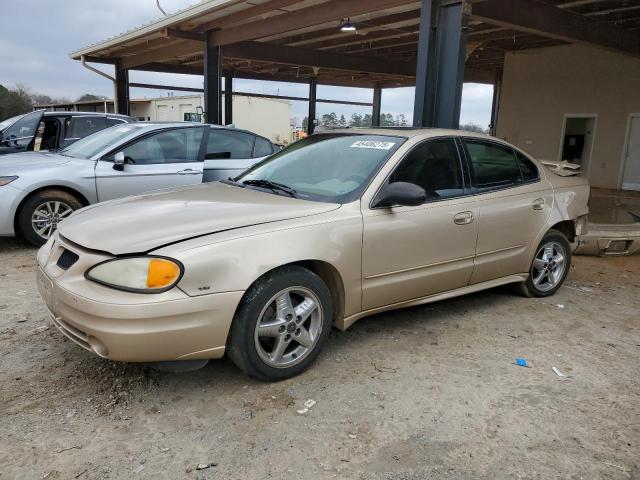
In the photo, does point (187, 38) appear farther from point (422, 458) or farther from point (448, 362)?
point (422, 458)

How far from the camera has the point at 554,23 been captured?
9.35 metres

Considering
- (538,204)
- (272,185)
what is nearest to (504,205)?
(538,204)

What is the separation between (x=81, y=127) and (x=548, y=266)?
7875 millimetres

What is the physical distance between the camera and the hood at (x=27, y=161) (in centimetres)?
624

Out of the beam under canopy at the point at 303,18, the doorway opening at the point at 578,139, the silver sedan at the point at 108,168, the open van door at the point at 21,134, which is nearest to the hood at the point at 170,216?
the silver sedan at the point at 108,168

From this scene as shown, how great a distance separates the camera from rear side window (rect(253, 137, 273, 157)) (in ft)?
25.7

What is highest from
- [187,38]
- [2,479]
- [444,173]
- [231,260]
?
[187,38]

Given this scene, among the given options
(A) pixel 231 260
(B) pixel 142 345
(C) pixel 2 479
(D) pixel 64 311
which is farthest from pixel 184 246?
(C) pixel 2 479

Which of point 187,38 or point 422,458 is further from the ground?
point 187,38

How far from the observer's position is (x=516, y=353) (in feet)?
12.7

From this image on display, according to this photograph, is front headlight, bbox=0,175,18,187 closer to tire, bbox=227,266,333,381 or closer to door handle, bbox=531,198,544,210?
tire, bbox=227,266,333,381

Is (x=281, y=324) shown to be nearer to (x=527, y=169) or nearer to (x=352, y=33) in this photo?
(x=527, y=169)

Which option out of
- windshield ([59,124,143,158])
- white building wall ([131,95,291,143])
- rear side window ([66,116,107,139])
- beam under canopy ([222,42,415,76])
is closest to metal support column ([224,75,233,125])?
beam under canopy ([222,42,415,76])

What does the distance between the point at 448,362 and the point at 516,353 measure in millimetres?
570
